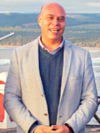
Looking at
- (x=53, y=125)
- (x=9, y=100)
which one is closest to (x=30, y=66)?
(x=9, y=100)

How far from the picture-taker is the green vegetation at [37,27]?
9.28 m

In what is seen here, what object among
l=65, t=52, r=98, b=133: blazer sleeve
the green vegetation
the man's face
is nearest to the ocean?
the green vegetation

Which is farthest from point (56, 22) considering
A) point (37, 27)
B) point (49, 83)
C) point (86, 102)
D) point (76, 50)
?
point (37, 27)

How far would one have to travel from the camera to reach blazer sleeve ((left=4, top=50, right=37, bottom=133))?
4.25 feet

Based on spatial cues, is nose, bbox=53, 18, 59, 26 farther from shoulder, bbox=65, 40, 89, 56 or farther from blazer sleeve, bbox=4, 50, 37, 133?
blazer sleeve, bbox=4, 50, 37, 133

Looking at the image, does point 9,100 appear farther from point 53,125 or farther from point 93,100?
point 93,100

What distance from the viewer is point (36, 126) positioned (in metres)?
1.28

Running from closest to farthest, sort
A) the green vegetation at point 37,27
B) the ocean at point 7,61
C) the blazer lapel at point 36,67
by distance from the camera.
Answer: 1. the blazer lapel at point 36,67
2. the ocean at point 7,61
3. the green vegetation at point 37,27

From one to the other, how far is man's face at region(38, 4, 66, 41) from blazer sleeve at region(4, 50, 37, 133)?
21 cm

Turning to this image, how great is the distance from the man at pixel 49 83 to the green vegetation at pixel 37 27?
7.36m

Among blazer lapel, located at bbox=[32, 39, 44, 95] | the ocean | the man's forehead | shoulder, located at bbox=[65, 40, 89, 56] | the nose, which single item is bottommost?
the ocean

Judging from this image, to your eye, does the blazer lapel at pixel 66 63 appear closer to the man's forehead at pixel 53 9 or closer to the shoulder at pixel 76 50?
the shoulder at pixel 76 50

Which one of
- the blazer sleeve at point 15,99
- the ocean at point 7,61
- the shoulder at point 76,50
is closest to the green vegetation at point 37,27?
the ocean at point 7,61

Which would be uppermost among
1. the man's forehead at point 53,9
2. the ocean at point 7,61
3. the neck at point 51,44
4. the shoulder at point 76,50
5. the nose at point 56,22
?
the man's forehead at point 53,9
